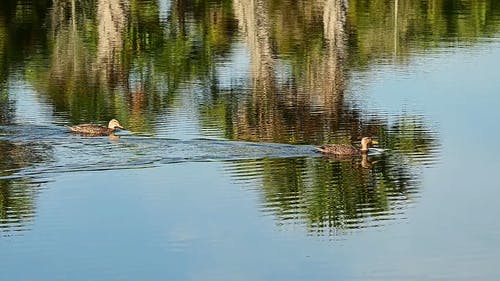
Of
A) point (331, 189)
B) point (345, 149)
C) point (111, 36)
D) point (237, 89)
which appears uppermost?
point (111, 36)

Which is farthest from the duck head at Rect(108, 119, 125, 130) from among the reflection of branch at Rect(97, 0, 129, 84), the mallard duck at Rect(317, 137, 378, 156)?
the reflection of branch at Rect(97, 0, 129, 84)

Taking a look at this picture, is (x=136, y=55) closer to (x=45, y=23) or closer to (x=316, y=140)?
(x=45, y=23)

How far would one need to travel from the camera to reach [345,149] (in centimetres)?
2202

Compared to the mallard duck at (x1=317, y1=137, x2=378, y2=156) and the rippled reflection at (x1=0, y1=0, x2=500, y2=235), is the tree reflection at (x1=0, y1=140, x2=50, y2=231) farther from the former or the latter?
the mallard duck at (x1=317, y1=137, x2=378, y2=156)

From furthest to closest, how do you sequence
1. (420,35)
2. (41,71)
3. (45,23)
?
(45,23) < (420,35) < (41,71)

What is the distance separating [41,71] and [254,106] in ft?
21.0

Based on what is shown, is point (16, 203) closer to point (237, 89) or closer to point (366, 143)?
point (366, 143)

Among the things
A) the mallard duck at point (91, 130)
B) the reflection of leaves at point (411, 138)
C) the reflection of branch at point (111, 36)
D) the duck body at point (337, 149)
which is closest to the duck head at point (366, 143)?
the duck body at point (337, 149)

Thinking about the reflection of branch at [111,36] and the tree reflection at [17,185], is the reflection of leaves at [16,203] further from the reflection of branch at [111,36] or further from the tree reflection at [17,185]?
the reflection of branch at [111,36]

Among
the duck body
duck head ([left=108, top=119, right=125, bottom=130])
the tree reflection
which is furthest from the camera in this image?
duck head ([left=108, top=119, right=125, bottom=130])

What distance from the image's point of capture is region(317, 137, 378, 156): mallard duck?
2186cm

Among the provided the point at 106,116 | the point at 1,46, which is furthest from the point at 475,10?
the point at 106,116

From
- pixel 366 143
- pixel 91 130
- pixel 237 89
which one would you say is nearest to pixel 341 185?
pixel 366 143

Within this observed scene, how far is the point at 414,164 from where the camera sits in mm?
21703
